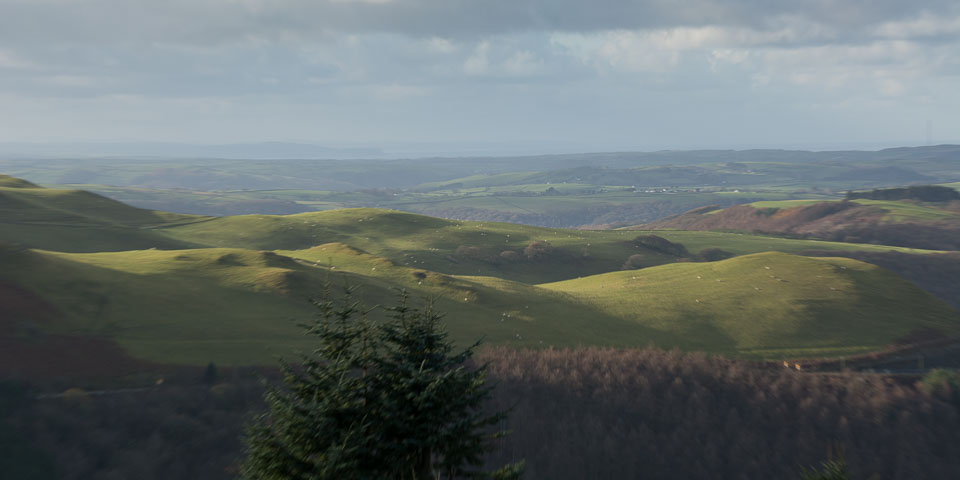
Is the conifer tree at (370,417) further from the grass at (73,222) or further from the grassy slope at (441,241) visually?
the grassy slope at (441,241)

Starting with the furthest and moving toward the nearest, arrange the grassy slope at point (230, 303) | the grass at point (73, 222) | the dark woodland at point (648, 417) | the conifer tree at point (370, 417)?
the grass at point (73, 222), the grassy slope at point (230, 303), the dark woodland at point (648, 417), the conifer tree at point (370, 417)

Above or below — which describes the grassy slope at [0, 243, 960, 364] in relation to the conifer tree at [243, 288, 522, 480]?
below

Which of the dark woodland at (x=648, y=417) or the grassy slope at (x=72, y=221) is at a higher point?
the grassy slope at (x=72, y=221)

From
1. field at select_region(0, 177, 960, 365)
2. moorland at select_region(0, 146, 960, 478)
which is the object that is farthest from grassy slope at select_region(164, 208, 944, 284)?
moorland at select_region(0, 146, 960, 478)

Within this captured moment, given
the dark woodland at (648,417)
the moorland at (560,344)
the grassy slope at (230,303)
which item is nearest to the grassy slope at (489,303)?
the grassy slope at (230,303)

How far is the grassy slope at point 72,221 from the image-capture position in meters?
98.9

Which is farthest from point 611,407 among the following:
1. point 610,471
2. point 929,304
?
point 929,304

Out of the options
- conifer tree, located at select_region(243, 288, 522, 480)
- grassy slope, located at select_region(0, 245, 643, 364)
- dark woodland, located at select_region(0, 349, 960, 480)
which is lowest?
dark woodland, located at select_region(0, 349, 960, 480)

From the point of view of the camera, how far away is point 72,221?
373ft

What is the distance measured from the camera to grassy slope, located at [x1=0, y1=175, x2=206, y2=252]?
98938 mm

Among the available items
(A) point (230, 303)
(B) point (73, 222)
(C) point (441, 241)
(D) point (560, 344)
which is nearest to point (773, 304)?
(D) point (560, 344)

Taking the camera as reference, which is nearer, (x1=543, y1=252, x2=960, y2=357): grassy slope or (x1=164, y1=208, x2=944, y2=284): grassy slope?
(x1=543, y1=252, x2=960, y2=357): grassy slope

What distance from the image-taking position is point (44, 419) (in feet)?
124

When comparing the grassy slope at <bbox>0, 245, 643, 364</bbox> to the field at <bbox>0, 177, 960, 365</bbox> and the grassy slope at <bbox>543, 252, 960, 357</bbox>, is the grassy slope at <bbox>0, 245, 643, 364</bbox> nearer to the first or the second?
the field at <bbox>0, 177, 960, 365</bbox>
